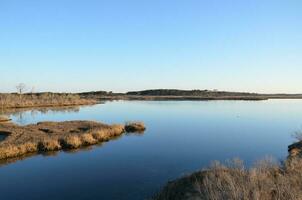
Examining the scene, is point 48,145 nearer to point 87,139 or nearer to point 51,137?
point 51,137

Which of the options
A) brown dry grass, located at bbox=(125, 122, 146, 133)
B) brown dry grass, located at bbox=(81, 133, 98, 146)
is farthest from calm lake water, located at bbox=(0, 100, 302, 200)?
brown dry grass, located at bbox=(125, 122, 146, 133)

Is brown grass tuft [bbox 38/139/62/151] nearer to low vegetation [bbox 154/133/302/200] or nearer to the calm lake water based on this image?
the calm lake water

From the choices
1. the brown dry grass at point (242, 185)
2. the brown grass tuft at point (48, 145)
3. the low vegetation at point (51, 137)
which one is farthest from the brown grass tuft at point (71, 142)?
the brown dry grass at point (242, 185)

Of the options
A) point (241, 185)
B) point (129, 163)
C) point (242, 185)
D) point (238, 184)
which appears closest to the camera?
point (242, 185)

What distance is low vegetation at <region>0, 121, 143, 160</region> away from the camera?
22156 mm

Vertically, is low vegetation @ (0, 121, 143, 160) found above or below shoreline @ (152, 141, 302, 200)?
below

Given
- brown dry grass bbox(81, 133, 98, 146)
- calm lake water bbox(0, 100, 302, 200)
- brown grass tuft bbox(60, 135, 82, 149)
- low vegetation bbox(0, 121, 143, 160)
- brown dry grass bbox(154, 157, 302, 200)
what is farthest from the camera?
brown dry grass bbox(81, 133, 98, 146)

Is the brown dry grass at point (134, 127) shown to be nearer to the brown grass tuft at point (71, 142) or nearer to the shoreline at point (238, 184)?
the brown grass tuft at point (71, 142)

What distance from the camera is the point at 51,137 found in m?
25.4

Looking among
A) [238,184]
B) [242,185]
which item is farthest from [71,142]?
[242,185]

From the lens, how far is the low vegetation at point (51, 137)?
22.2 meters

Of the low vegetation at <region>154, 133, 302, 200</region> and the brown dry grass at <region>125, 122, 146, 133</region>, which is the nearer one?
the low vegetation at <region>154, 133, 302, 200</region>

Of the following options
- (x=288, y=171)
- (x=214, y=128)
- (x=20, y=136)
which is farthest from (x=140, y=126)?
(x=288, y=171)

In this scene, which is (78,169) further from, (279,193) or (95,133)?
(279,193)
